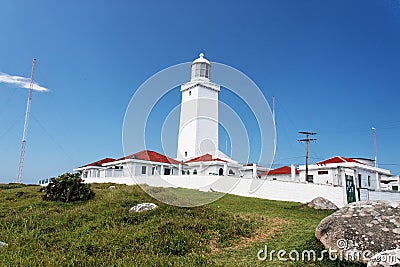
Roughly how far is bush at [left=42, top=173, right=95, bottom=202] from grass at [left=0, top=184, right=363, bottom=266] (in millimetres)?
2449

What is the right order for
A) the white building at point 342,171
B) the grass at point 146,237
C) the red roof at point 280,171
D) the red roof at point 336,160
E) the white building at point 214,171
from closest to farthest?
the grass at point 146,237 < the white building at point 214,171 < the white building at point 342,171 < the red roof at point 336,160 < the red roof at point 280,171

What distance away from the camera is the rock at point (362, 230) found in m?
6.06

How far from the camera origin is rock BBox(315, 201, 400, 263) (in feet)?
19.9

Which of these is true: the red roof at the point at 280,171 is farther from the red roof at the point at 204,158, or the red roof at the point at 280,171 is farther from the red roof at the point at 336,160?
the red roof at the point at 204,158

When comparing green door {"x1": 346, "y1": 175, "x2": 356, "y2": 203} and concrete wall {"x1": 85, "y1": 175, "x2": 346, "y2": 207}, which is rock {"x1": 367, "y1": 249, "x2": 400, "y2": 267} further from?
green door {"x1": 346, "y1": 175, "x2": 356, "y2": 203}

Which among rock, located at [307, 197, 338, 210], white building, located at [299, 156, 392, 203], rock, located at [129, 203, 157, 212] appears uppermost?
white building, located at [299, 156, 392, 203]

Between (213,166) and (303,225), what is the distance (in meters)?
17.6

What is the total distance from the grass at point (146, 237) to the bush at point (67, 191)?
2449 mm

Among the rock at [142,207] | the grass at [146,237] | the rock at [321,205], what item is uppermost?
the rock at [321,205]

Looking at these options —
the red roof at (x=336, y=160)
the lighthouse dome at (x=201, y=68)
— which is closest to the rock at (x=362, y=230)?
the red roof at (x=336, y=160)

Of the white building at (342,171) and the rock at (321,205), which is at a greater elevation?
the white building at (342,171)

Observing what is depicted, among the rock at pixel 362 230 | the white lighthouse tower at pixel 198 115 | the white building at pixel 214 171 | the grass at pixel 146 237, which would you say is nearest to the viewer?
the rock at pixel 362 230

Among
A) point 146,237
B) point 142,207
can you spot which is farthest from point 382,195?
point 146,237

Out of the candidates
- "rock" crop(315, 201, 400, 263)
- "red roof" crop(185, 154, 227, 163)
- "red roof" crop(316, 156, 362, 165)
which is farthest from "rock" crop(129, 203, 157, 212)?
"red roof" crop(316, 156, 362, 165)
